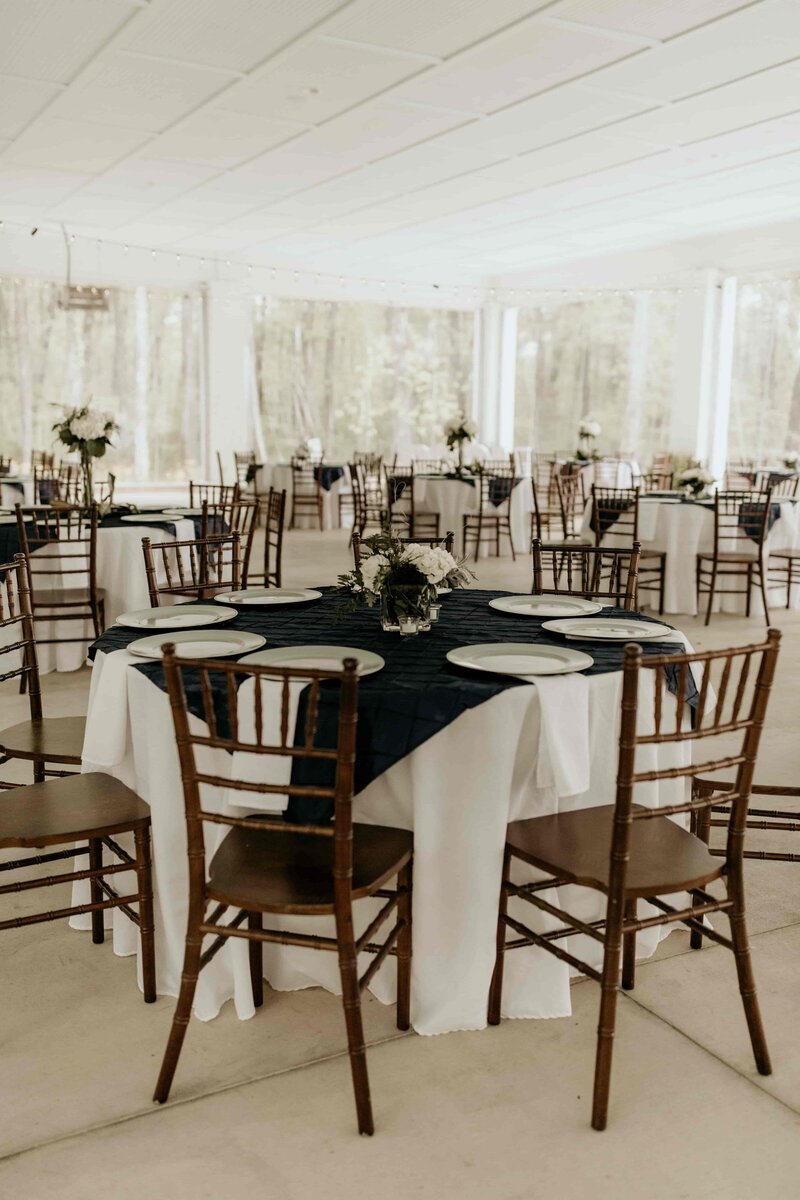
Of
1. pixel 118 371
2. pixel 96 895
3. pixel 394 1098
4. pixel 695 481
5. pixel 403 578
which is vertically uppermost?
pixel 118 371

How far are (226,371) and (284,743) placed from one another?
13724 mm

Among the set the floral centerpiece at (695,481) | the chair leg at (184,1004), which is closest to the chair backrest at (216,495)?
the floral centerpiece at (695,481)

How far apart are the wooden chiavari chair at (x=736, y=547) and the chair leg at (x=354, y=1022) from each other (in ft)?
18.5

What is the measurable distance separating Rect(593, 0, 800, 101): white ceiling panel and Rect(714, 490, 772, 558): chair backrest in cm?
264

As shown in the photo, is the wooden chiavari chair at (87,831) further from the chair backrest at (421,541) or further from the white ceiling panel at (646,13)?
the white ceiling panel at (646,13)

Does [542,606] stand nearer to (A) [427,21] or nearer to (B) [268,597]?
(B) [268,597]

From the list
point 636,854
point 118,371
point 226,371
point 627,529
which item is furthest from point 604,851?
point 118,371

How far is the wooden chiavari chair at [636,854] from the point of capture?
2.12m

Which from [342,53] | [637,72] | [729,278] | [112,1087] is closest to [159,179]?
[342,53]

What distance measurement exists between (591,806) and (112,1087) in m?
1.27

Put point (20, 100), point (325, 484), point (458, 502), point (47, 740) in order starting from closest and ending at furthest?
1. point (47, 740)
2. point (20, 100)
3. point (458, 502)
4. point (325, 484)

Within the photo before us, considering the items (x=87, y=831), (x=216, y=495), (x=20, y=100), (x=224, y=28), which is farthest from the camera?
(x=216, y=495)

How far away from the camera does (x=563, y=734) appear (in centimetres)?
247
